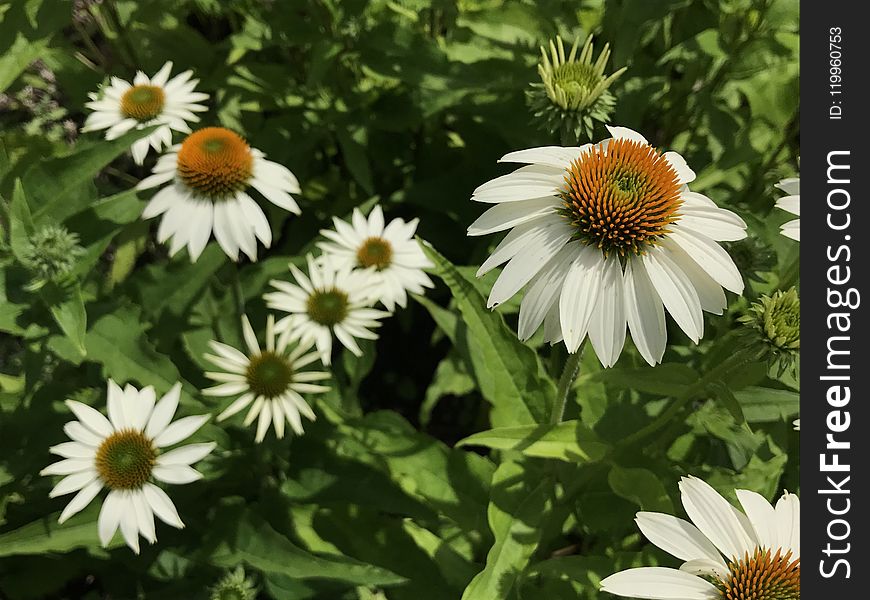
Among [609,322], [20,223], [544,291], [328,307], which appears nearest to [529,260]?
[544,291]

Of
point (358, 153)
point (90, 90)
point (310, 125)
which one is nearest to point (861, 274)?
point (358, 153)

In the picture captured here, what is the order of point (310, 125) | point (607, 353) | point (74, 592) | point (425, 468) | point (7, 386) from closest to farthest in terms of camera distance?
1. point (607, 353)
2. point (425, 468)
3. point (7, 386)
4. point (74, 592)
5. point (310, 125)

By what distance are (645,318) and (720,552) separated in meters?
0.43

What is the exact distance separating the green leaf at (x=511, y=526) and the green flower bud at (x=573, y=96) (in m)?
0.81

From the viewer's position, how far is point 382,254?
1.89 m

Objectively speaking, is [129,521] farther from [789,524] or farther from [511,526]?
[789,524]

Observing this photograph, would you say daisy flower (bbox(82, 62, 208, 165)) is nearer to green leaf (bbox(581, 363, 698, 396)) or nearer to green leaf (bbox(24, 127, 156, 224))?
green leaf (bbox(24, 127, 156, 224))

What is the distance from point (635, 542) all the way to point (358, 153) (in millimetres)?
1530

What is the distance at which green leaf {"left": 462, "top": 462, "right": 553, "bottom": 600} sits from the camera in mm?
1328

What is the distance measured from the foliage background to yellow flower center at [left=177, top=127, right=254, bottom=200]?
0.51 ft

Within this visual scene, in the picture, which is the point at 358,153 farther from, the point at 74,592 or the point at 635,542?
the point at 74,592

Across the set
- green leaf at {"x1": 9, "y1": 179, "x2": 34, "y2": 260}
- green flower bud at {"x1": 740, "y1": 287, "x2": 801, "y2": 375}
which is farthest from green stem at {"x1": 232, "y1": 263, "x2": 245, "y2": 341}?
green flower bud at {"x1": 740, "y1": 287, "x2": 801, "y2": 375}

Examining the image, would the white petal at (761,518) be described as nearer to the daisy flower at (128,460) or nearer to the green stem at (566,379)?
the green stem at (566,379)

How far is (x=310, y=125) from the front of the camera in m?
2.35
